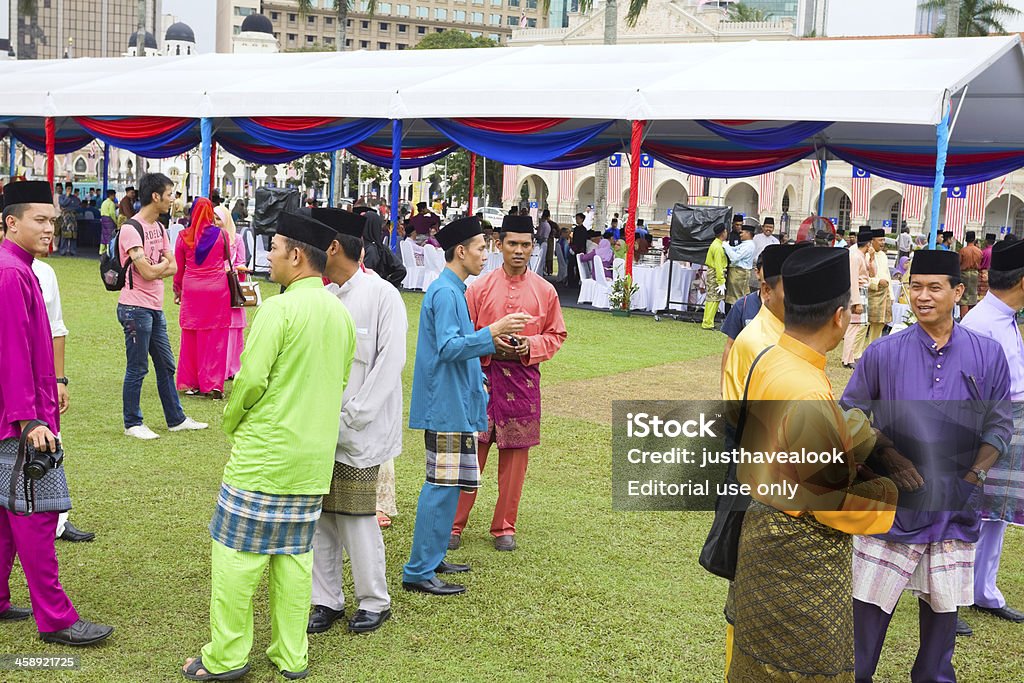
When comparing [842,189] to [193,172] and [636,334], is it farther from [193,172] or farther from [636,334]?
[636,334]

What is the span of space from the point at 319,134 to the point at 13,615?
14530 millimetres

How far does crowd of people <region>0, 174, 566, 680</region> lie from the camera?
3.63 m

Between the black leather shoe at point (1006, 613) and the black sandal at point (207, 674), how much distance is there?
3348mm

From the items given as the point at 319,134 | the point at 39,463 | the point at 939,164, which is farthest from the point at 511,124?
the point at 39,463

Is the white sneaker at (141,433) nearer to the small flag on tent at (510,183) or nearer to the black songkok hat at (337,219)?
the black songkok hat at (337,219)

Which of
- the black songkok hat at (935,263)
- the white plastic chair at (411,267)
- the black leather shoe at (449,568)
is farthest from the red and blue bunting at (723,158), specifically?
the black songkok hat at (935,263)

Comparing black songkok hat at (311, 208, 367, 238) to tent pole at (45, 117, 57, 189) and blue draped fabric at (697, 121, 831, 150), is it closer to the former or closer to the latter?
blue draped fabric at (697, 121, 831, 150)

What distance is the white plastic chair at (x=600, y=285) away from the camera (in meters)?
17.4

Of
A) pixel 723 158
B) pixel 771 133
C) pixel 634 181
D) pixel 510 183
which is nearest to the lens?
pixel 634 181

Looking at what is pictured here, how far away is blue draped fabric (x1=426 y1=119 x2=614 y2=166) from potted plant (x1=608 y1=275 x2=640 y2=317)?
2.22m

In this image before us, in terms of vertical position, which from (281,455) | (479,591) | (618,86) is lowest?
(479,591)

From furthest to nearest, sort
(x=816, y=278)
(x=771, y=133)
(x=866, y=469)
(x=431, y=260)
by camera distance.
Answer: (x=431, y=260), (x=771, y=133), (x=866, y=469), (x=816, y=278)

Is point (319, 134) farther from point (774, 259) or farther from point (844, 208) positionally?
point (844, 208)

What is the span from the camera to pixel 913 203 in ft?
160
